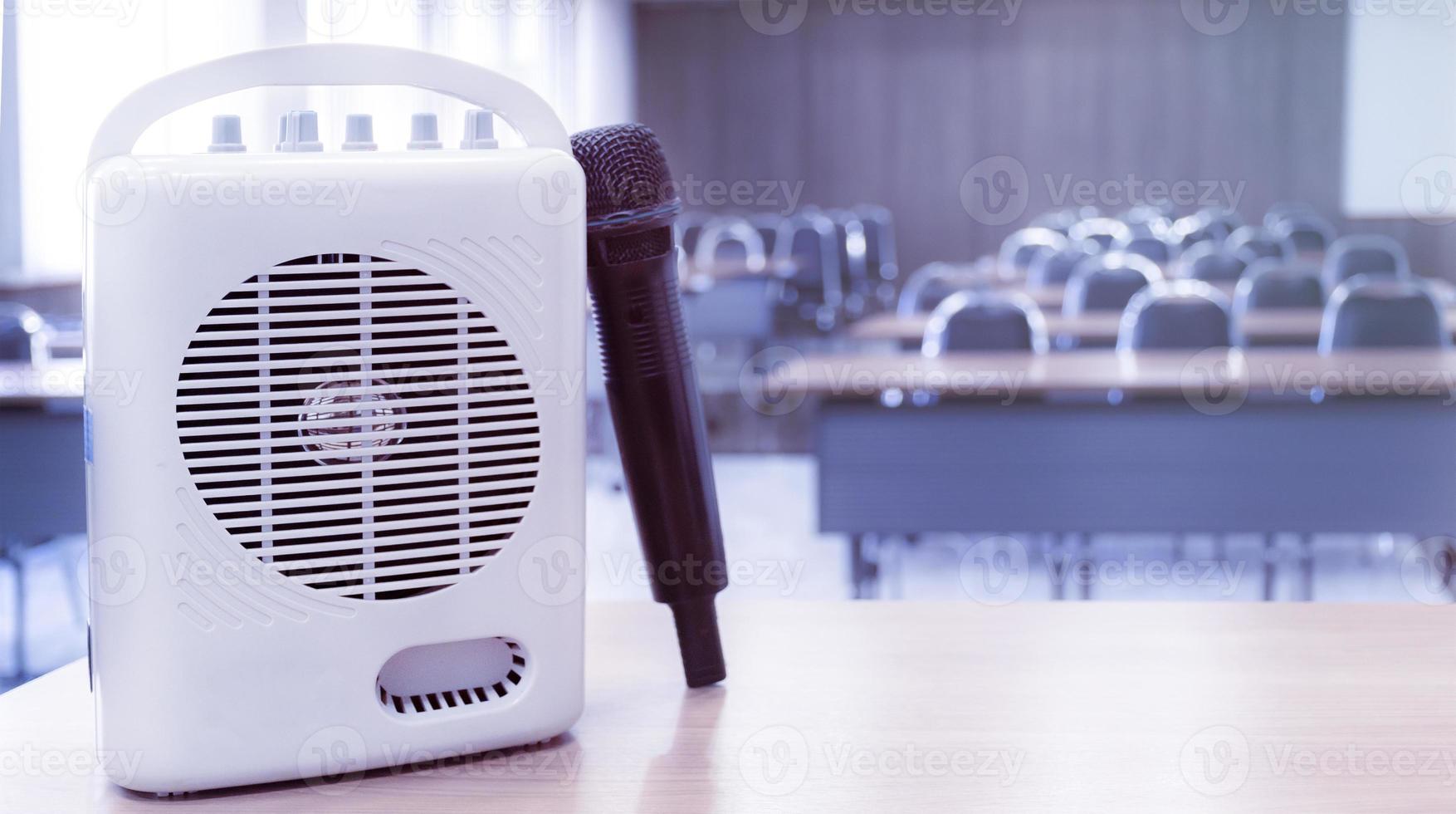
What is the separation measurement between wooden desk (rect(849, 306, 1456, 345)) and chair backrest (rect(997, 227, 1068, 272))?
2097 millimetres

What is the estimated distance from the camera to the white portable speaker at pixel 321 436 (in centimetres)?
52

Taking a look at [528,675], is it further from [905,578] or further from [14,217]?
[14,217]

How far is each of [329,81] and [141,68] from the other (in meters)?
2.94

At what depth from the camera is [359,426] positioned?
0.54 meters

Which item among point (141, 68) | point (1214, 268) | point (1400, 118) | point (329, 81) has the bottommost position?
point (1214, 268)

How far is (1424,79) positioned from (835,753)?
460 inches

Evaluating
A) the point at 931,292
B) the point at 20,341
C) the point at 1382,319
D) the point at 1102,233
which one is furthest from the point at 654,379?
the point at 1102,233

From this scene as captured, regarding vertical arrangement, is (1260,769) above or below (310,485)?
below

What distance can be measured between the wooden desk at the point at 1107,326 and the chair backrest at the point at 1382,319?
155mm

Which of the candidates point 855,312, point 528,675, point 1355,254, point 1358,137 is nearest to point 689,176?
point 855,312

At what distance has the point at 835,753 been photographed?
574 mm

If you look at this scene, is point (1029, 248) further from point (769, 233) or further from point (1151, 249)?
point (769, 233)

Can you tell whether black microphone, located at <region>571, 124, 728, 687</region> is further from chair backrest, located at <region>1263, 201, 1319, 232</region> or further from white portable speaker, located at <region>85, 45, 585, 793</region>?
chair backrest, located at <region>1263, 201, 1319, 232</region>

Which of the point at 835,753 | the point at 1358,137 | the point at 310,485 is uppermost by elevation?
the point at 1358,137
